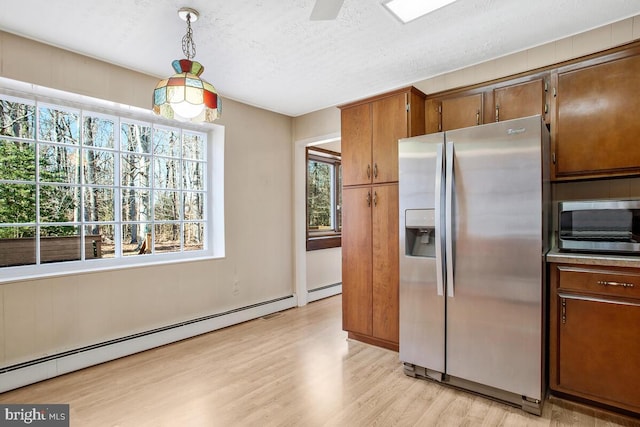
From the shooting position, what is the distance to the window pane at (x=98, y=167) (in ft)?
9.41

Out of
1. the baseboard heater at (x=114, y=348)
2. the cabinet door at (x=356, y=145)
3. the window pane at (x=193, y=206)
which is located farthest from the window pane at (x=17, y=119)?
the cabinet door at (x=356, y=145)

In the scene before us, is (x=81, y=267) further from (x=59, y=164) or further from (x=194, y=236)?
(x=194, y=236)

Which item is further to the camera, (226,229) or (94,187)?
(226,229)

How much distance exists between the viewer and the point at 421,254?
2574mm

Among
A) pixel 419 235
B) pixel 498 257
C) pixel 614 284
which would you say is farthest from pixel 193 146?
Result: pixel 614 284

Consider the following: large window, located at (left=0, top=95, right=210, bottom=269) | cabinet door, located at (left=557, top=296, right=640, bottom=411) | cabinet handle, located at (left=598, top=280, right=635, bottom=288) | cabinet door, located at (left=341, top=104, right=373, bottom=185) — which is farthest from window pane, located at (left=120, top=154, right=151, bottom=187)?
cabinet handle, located at (left=598, top=280, right=635, bottom=288)

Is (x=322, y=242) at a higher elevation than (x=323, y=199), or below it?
below

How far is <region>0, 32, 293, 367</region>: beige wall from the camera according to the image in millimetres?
2428

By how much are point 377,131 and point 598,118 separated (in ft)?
5.10

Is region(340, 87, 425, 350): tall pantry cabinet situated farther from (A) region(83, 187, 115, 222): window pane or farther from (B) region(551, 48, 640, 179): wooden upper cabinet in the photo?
(A) region(83, 187, 115, 222): window pane

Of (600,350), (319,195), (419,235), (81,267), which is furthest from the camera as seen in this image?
(319,195)

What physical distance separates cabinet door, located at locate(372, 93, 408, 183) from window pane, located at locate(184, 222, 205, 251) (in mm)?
1984

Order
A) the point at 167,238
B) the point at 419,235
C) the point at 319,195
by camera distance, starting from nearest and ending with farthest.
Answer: the point at 419,235
the point at 167,238
the point at 319,195

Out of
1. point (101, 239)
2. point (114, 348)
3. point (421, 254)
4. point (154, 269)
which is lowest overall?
point (114, 348)
